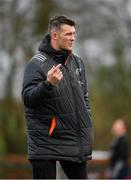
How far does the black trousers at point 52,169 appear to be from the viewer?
6.30 metres

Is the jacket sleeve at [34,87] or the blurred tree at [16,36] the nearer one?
the jacket sleeve at [34,87]

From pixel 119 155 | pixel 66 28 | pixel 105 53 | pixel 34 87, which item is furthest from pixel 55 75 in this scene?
pixel 105 53

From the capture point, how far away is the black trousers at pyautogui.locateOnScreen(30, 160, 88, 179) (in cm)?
630

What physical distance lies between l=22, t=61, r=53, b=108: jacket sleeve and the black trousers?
49 centimetres

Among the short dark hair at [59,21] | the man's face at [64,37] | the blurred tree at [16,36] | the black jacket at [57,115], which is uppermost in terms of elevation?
the blurred tree at [16,36]

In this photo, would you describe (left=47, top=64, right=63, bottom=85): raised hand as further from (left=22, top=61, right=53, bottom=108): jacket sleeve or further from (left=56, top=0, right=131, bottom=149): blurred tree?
(left=56, top=0, right=131, bottom=149): blurred tree

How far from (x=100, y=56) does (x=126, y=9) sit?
173 cm

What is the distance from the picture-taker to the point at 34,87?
614 centimetres

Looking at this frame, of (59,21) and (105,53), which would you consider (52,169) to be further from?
(105,53)

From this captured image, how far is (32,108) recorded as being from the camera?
6.22m

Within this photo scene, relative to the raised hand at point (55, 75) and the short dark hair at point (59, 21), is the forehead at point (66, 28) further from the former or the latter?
the raised hand at point (55, 75)

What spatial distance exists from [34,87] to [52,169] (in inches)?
27.1

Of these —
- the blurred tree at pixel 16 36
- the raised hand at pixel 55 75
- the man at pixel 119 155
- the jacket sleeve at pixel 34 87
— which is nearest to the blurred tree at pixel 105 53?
the blurred tree at pixel 16 36

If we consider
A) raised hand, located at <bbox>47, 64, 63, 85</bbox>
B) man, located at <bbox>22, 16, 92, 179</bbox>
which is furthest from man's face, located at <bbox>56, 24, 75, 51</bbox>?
raised hand, located at <bbox>47, 64, 63, 85</bbox>
